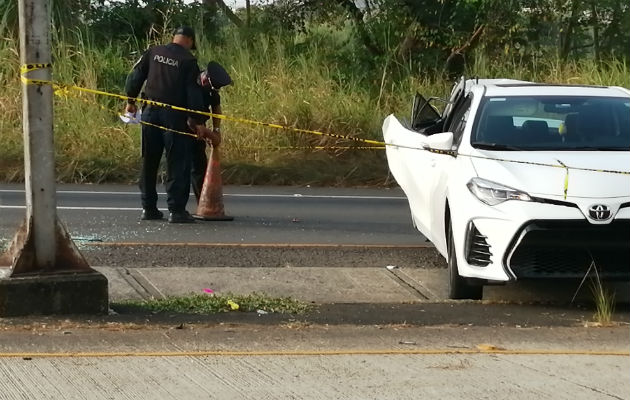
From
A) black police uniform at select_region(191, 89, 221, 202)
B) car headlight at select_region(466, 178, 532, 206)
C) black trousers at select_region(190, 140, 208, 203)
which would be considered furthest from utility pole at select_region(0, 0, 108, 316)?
black trousers at select_region(190, 140, 208, 203)

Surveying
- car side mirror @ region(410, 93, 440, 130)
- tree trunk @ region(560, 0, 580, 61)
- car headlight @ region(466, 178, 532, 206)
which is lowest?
car headlight @ region(466, 178, 532, 206)

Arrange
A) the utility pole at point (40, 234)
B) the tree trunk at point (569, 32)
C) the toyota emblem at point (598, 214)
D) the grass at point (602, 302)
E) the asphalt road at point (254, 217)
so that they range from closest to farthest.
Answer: the utility pole at point (40, 234), the grass at point (602, 302), the toyota emblem at point (598, 214), the asphalt road at point (254, 217), the tree trunk at point (569, 32)

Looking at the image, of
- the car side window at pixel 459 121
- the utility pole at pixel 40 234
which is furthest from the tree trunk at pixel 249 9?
the utility pole at pixel 40 234

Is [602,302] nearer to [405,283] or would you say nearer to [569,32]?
[405,283]

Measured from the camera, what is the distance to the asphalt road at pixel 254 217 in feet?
36.1

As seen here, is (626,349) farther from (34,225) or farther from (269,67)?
(269,67)

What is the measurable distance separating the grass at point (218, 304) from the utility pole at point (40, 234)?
558mm

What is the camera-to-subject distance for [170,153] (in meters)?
11.5

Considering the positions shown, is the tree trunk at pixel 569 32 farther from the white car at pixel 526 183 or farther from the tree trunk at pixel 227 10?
the white car at pixel 526 183

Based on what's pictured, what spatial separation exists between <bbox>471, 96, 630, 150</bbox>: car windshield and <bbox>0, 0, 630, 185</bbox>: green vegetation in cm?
753

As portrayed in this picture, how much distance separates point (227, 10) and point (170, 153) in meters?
15.4

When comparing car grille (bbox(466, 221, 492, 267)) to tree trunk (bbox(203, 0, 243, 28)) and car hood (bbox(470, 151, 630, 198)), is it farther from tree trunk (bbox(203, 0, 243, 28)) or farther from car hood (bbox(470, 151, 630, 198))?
tree trunk (bbox(203, 0, 243, 28))

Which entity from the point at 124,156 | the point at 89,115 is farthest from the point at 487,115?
the point at 89,115

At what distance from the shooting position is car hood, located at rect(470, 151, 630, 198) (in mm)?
7691
